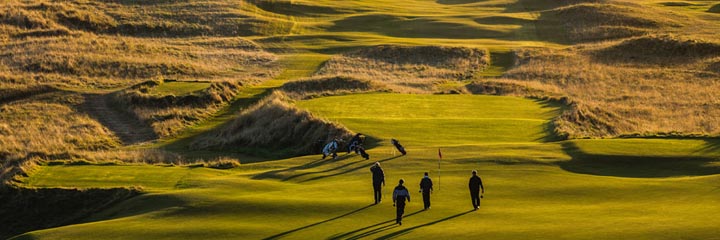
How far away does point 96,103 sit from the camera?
62312 mm

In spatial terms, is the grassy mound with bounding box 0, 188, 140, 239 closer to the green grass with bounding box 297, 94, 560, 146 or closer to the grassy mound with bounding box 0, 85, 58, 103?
the green grass with bounding box 297, 94, 560, 146

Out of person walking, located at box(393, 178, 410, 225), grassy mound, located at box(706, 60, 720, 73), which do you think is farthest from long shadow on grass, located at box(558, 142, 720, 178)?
grassy mound, located at box(706, 60, 720, 73)

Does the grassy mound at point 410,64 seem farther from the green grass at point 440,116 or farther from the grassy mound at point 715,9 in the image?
the grassy mound at point 715,9

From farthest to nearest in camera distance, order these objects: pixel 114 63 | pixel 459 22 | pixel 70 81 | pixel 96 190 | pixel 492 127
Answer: pixel 459 22 → pixel 114 63 → pixel 70 81 → pixel 492 127 → pixel 96 190

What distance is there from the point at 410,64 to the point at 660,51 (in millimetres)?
20061

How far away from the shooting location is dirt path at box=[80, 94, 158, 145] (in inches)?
2151

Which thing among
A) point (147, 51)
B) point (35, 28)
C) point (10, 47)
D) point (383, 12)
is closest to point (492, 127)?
point (147, 51)

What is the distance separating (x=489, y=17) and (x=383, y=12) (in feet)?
40.3

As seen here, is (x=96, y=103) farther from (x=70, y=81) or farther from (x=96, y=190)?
(x=96, y=190)

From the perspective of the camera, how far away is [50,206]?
36.0 m

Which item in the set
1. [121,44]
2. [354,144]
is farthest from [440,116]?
[121,44]

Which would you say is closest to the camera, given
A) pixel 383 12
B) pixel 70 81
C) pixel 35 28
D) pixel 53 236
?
pixel 53 236

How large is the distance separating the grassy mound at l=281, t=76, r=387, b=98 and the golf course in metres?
0.20

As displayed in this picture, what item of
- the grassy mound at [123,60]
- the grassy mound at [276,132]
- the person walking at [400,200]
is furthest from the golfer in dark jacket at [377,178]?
the grassy mound at [123,60]
